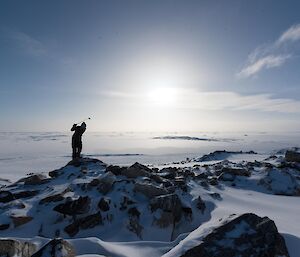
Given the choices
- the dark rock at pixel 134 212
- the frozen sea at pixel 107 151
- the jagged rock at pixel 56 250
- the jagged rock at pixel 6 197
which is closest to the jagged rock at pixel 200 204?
the dark rock at pixel 134 212

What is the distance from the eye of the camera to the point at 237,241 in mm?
4289

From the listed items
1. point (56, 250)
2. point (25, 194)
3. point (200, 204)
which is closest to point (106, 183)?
point (25, 194)

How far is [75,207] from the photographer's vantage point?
26.1 ft

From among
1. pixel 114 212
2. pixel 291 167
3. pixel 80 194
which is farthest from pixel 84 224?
pixel 291 167

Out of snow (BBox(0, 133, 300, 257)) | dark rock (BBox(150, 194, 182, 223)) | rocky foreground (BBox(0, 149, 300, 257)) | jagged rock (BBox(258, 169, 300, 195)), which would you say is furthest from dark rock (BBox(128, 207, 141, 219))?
jagged rock (BBox(258, 169, 300, 195))

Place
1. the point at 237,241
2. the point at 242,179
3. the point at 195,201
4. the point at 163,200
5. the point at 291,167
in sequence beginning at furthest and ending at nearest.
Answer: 1. the point at 291,167
2. the point at 242,179
3. the point at 195,201
4. the point at 163,200
5. the point at 237,241

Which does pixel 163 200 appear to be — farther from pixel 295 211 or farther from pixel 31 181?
pixel 31 181

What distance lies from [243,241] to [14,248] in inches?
130

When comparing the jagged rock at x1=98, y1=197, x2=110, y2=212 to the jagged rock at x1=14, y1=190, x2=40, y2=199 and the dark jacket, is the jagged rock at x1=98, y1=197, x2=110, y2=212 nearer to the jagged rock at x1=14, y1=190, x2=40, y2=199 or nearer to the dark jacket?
the jagged rock at x1=14, y1=190, x2=40, y2=199

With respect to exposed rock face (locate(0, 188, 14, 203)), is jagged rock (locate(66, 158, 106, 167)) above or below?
above

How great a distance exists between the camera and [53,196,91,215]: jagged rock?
310 inches

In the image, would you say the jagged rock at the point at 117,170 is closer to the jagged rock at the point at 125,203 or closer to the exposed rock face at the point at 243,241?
the jagged rock at the point at 125,203

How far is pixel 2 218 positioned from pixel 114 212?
107 inches

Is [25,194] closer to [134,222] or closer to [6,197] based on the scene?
[6,197]
